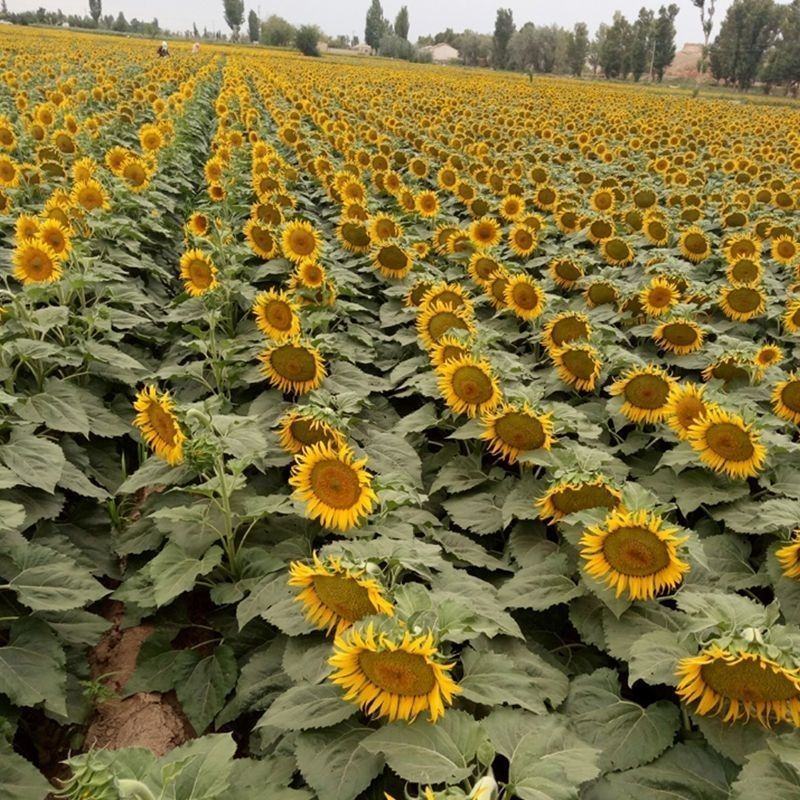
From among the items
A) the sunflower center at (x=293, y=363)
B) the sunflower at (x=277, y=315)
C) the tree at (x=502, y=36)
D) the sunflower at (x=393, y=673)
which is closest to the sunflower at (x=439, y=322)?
the sunflower at (x=277, y=315)

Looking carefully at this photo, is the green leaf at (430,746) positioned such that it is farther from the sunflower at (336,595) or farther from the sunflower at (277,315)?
the sunflower at (277,315)

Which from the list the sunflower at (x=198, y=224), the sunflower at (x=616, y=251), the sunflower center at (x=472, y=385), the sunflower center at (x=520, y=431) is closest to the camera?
the sunflower center at (x=520, y=431)

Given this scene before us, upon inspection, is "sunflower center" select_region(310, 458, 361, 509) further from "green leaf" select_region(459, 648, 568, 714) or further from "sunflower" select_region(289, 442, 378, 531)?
"green leaf" select_region(459, 648, 568, 714)

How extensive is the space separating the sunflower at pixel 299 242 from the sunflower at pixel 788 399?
12.2 feet

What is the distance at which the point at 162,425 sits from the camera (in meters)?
3.22

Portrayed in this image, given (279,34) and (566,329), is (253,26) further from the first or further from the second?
(566,329)

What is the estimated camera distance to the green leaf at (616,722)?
7.38 feet

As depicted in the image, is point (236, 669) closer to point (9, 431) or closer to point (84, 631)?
point (84, 631)

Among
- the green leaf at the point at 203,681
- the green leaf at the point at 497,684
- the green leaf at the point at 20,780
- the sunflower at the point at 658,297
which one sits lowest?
the green leaf at the point at 203,681

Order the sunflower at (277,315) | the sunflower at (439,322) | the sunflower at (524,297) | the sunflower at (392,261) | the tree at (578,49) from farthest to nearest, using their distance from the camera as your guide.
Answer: the tree at (578,49), the sunflower at (392,261), the sunflower at (524,297), the sunflower at (439,322), the sunflower at (277,315)

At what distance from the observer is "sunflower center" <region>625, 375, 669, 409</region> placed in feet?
13.3

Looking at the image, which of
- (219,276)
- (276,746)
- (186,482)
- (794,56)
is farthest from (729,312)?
(794,56)

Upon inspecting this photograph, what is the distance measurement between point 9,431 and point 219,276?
2.53 m

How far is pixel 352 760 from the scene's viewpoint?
2.06 meters
